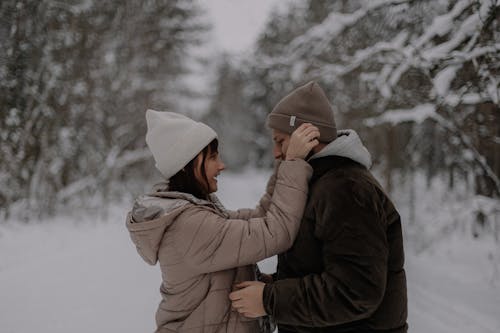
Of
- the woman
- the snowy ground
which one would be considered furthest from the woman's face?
the snowy ground

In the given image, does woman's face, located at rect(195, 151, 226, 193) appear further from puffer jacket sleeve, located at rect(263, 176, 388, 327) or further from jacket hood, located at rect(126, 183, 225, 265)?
puffer jacket sleeve, located at rect(263, 176, 388, 327)

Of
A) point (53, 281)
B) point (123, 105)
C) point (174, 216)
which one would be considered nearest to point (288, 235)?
point (174, 216)

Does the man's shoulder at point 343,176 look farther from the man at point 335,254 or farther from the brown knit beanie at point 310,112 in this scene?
the brown knit beanie at point 310,112

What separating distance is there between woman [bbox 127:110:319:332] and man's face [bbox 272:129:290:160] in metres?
0.15

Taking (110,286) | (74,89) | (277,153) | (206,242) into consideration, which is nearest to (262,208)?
(277,153)

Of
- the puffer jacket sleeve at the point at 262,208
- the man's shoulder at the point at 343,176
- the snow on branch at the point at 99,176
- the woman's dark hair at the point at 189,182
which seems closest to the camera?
the man's shoulder at the point at 343,176

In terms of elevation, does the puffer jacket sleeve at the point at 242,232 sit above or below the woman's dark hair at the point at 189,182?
below

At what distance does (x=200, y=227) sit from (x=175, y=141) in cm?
42

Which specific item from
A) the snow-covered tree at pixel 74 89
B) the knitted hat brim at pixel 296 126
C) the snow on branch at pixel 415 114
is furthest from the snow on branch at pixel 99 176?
the knitted hat brim at pixel 296 126

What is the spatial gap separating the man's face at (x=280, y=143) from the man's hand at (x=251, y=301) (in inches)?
25.3

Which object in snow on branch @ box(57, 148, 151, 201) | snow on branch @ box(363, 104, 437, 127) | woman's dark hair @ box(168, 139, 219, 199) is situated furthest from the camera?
snow on branch @ box(57, 148, 151, 201)

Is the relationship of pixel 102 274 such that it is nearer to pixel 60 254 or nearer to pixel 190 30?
pixel 60 254

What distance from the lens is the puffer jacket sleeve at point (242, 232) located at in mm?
1538

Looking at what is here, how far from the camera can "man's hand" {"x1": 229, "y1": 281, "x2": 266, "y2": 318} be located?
160cm
